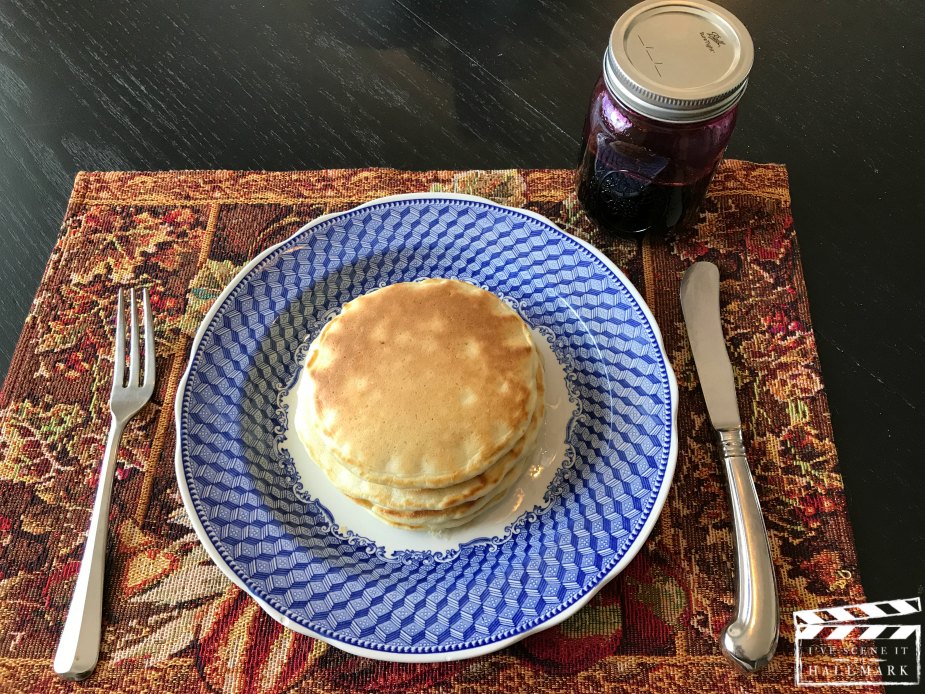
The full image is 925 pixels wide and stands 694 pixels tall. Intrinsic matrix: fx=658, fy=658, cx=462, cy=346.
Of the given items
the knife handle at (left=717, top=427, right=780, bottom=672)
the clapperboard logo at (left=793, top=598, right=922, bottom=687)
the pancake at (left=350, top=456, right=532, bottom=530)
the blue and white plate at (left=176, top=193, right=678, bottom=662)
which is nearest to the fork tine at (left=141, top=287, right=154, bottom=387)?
the blue and white plate at (left=176, top=193, right=678, bottom=662)

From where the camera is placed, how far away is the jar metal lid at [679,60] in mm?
814

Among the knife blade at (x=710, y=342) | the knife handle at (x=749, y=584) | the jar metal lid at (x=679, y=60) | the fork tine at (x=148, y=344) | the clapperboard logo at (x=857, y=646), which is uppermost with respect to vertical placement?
the jar metal lid at (x=679, y=60)

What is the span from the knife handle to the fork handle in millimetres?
771

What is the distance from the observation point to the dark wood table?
1.08 metres

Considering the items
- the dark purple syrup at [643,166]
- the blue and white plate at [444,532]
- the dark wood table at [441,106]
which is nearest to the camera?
the blue and white plate at [444,532]

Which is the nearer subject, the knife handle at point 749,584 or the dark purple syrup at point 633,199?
the knife handle at point 749,584

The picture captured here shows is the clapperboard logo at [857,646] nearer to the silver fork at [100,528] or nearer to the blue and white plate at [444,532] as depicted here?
the blue and white plate at [444,532]

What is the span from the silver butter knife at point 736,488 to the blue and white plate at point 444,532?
12 cm

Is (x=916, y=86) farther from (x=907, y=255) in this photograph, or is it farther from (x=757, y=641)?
(x=757, y=641)

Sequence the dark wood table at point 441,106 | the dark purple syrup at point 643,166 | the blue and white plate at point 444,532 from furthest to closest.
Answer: the dark wood table at point 441,106 < the dark purple syrup at point 643,166 < the blue and white plate at point 444,532

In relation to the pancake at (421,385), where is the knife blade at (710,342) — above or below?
below

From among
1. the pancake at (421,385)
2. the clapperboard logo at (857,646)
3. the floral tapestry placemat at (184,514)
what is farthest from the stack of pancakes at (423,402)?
the clapperboard logo at (857,646)

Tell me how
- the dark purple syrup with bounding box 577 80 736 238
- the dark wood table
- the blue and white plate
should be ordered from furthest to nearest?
1. the dark wood table
2. the dark purple syrup with bounding box 577 80 736 238
3. the blue and white plate

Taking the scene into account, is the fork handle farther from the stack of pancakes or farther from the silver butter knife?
the silver butter knife
